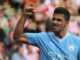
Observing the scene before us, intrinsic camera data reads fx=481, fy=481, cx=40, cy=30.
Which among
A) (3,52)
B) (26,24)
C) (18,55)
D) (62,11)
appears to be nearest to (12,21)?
(26,24)

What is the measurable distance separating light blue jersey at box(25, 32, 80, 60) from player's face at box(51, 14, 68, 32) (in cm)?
16

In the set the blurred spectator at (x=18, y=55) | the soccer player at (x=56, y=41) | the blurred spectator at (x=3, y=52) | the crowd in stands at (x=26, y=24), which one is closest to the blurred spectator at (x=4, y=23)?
the crowd in stands at (x=26, y=24)

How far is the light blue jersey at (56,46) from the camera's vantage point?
7.66 meters

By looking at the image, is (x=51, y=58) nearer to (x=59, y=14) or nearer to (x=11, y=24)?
(x=59, y=14)

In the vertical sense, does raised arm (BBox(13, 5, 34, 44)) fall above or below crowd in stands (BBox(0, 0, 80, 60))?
above

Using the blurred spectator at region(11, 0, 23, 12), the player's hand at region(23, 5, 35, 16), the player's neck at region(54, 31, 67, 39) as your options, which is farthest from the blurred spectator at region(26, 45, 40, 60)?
the player's hand at region(23, 5, 35, 16)

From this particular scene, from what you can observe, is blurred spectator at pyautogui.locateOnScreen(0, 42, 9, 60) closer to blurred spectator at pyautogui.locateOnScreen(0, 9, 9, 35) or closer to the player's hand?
blurred spectator at pyautogui.locateOnScreen(0, 9, 9, 35)

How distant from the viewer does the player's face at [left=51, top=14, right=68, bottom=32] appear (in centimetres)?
764

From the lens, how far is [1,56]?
388 inches

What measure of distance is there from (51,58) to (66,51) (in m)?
0.28

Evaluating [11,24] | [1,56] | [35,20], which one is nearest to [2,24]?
[11,24]

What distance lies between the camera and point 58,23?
768 centimetres

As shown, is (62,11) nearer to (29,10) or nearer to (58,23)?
(58,23)

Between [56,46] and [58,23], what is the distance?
→ 0.38m
